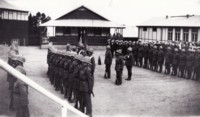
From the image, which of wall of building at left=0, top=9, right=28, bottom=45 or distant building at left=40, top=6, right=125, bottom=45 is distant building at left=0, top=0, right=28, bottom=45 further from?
distant building at left=40, top=6, right=125, bottom=45

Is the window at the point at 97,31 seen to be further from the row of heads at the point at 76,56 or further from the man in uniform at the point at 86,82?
the man in uniform at the point at 86,82

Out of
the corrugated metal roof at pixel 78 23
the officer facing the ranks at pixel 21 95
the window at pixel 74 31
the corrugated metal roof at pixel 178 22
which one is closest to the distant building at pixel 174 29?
the corrugated metal roof at pixel 178 22

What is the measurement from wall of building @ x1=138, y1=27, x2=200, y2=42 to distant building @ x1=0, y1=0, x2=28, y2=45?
1000 centimetres

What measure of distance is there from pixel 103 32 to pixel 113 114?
44.2ft

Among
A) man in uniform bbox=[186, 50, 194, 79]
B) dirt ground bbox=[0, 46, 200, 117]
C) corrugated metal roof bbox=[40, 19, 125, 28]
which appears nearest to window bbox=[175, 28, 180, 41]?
corrugated metal roof bbox=[40, 19, 125, 28]

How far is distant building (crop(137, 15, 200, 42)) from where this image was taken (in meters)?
14.4

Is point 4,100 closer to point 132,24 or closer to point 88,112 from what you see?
point 88,112

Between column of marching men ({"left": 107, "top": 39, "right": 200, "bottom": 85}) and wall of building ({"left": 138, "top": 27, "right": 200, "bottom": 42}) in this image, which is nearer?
column of marching men ({"left": 107, "top": 39, "right": 200, "bottom": 85})

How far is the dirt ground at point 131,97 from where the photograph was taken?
621 cm

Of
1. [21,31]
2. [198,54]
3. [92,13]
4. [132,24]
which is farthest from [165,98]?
[132,24]

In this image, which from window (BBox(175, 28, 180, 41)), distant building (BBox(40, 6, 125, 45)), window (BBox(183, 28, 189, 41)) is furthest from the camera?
window (BBox(175, 28, 180, 41))

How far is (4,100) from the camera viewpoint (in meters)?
6.27

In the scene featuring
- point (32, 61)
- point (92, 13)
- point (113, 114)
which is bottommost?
point (113, 114)

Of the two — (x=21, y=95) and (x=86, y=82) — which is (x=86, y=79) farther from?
(x=21, y=95)
